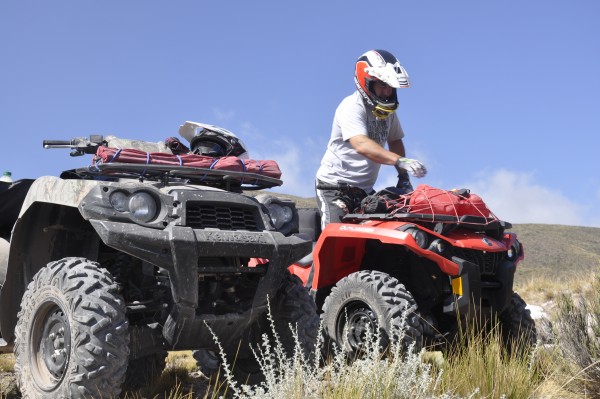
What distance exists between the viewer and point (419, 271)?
5473mm

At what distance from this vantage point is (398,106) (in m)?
6.13

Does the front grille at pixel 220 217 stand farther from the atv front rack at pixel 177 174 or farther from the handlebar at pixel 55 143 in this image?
the handlebar at pixel 55 143

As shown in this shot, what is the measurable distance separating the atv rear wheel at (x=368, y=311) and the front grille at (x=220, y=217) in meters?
1.18

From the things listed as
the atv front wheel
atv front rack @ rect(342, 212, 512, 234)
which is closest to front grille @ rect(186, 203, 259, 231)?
the atv front wheel

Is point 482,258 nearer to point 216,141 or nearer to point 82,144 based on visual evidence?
point 216,141

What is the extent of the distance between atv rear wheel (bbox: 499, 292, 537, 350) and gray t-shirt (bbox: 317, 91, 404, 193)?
1638 millimetres

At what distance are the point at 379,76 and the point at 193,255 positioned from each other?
9.38 ft

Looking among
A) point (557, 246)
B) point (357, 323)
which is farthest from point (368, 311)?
point (557, 246)

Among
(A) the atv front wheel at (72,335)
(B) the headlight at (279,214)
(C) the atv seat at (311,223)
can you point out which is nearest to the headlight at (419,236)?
(B) the headlight at (279,214)

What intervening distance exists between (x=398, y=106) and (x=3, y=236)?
11.4ft

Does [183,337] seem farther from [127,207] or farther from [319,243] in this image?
[319,243]

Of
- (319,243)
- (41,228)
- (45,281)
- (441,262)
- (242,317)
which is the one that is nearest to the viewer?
(45,281)

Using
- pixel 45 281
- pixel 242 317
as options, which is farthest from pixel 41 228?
pixel 242 317

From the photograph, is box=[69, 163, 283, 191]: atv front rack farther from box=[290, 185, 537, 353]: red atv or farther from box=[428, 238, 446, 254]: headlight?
box=[428, 238, 446, 254]: headlight
